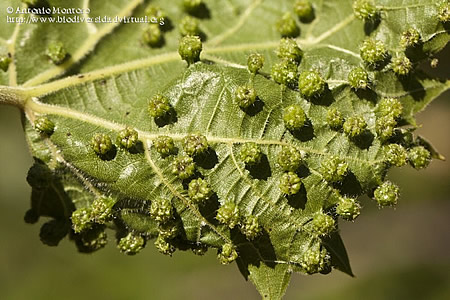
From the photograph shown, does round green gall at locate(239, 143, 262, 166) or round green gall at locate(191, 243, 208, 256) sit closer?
round green gall at locate(239, 143, 262, 166)

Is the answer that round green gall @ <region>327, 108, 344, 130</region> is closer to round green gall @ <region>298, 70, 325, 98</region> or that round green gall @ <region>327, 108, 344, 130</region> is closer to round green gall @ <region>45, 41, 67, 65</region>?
round green gall @ <region>298, 70, 325, 98</region>

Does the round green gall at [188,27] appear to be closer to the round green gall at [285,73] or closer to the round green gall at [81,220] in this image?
the round green gall at [285,73]

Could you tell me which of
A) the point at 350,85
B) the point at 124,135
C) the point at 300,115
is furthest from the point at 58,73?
the point at 350,85

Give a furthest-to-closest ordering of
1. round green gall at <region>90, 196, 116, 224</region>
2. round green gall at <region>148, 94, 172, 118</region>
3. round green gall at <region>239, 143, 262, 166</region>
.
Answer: round green gall at <region>90, 196, 116, 224</region>, round green gall at <region>148, 94, 172, 118</region>, round green gall at <region>239, 143, 262, 166</region>

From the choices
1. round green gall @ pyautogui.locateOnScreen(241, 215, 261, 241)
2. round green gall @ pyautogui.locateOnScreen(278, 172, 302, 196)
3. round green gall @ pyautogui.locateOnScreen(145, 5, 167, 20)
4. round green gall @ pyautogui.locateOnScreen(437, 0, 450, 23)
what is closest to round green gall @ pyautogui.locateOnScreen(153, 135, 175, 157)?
round green gall @ pyautogui.locateOnScreen(241, 215, 261, 241)

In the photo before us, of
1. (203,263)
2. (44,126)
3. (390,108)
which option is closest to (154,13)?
(44,126)

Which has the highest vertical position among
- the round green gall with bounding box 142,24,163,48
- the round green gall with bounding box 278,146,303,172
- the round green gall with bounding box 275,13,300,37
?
the round green gall with bounding box 275,13,300,37

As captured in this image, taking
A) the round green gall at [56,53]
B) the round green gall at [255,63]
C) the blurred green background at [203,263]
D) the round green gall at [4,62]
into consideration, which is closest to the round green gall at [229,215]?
the round green gall at [255,63]
